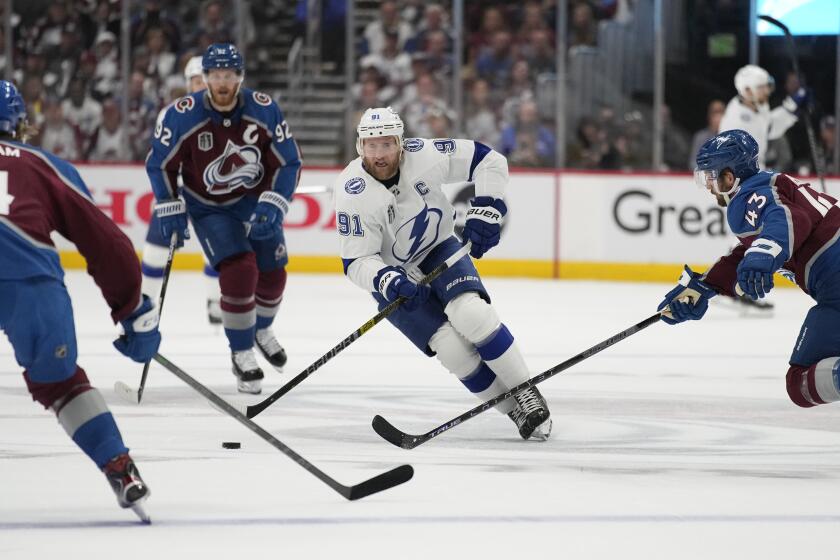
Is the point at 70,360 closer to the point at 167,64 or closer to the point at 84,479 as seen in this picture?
the point at 84,479

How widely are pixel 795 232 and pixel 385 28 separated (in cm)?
695

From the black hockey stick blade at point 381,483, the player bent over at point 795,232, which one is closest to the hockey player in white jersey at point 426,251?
the player bent over at point 795,232

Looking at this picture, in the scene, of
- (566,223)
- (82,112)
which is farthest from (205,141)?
(82,112)

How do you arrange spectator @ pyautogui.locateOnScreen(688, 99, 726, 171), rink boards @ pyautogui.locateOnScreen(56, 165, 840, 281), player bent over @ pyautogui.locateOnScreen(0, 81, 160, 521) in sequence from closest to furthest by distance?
→ player bent over @ pyautogui.locateOnScreen(0, 81, 160, 521) → rink boards @ pyautogui.locateOnScreen(56, 165, 840, 281) → spectator @ pyautogui.locateOnScreen(688, 99, 726, 171)

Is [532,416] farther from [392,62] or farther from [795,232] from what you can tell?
[392,62]

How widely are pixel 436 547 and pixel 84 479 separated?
3.64 ft

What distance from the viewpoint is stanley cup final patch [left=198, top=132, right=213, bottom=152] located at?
532 cm

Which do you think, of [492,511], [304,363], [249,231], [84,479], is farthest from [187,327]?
[492,511]

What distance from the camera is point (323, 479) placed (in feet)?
11.4

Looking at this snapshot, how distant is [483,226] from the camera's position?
4.37 metres

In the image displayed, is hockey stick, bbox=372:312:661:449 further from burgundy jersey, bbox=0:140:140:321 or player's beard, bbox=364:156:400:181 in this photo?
burgundy jersey, bbox=0:140:140:321

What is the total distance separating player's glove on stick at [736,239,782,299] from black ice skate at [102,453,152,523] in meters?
1.58

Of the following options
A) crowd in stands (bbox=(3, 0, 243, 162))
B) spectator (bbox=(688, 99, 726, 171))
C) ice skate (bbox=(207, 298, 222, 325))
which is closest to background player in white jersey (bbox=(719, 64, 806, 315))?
spectator (bbox=(688, 99, 726, 171))

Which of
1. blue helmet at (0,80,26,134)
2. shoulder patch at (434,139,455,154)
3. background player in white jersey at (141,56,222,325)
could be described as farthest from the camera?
background player in white jersey at (141,56,222,325)
